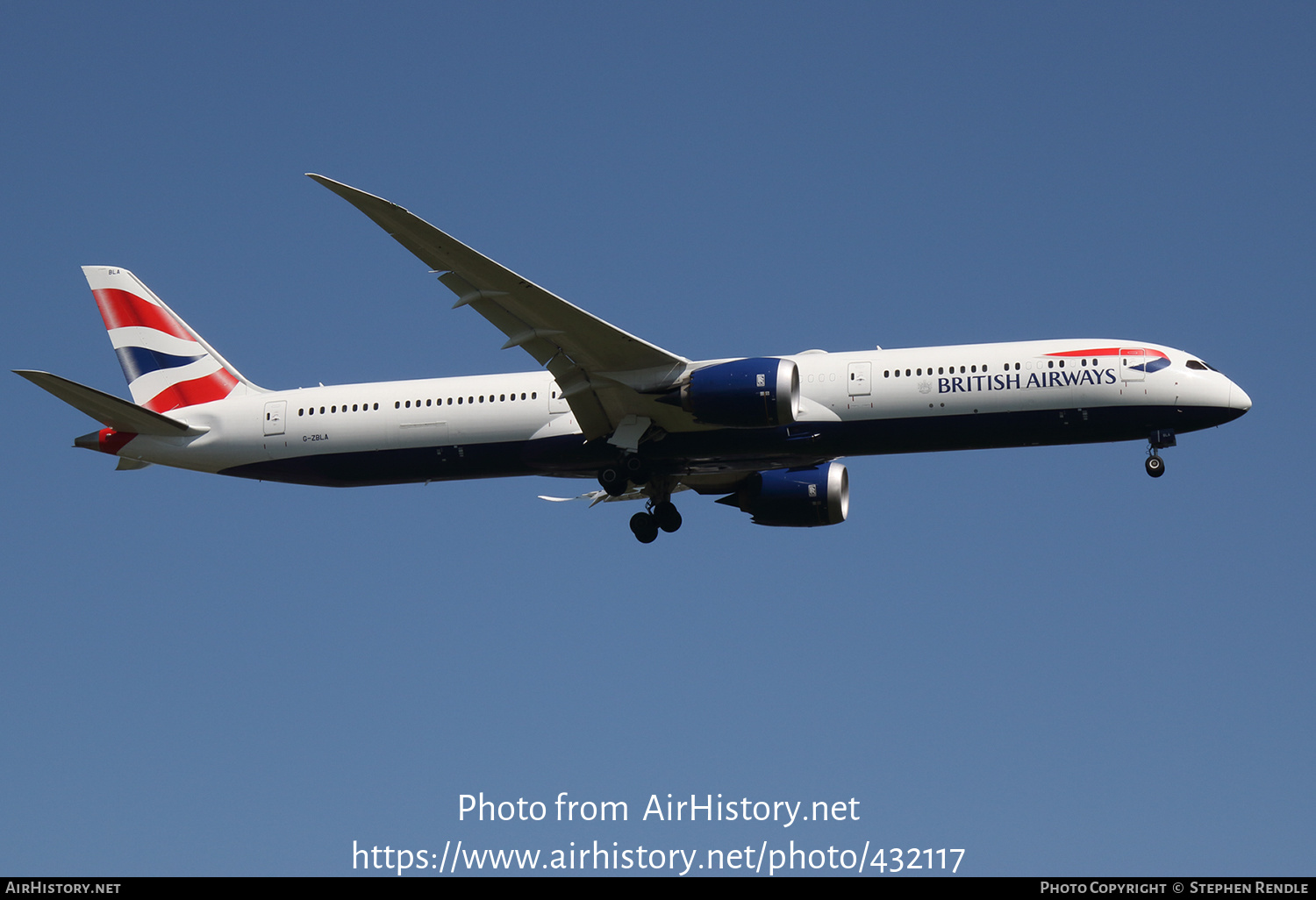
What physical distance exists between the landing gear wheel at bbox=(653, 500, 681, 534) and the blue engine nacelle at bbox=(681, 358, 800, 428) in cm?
530

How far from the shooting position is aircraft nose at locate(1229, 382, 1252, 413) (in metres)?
34.8

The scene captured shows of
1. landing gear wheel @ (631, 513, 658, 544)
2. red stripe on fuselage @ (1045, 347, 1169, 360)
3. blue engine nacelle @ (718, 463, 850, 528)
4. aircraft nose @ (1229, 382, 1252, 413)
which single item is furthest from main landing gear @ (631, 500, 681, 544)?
aircraft nose @ (1229, 382, 1252, 413)

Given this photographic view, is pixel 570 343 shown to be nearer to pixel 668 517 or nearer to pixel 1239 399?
pixel 668 517

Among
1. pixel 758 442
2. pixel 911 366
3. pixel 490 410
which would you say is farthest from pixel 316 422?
pixel 911 366

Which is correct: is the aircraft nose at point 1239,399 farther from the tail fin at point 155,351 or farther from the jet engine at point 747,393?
the tail fin at point 155,351

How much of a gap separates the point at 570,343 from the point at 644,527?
659cm

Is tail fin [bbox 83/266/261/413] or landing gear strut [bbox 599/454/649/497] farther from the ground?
tail fin [bbox 83/266/261/413]

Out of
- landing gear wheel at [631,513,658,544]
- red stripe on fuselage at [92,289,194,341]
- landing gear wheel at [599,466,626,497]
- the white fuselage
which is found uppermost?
red stripe on fuselage at [92,289,194,341]

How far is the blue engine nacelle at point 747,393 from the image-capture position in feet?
111

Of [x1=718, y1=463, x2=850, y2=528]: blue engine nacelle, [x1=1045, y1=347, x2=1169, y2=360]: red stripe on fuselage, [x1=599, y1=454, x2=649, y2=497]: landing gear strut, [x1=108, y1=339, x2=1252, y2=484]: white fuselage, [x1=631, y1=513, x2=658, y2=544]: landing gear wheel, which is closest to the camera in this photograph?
[x1=108, y1=339, x2=1252, y2=484]: white fuselage

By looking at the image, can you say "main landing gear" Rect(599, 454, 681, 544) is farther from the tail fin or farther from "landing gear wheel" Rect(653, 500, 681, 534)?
the tail fin

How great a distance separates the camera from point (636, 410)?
36.2 metres

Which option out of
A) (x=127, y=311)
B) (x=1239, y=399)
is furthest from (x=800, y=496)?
(x=127, y=311)

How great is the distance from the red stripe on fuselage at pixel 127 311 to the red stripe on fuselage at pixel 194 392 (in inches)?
88.2
